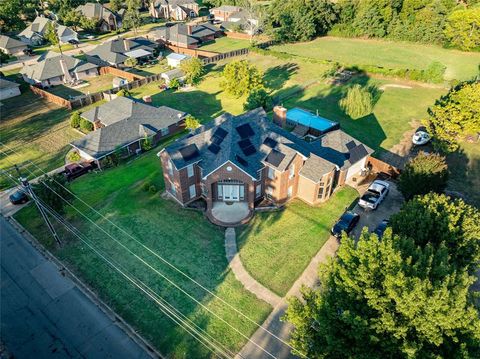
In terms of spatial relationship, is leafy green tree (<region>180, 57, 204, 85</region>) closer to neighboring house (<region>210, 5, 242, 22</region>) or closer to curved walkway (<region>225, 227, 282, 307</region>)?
curved walkway (<region>225, 227, 282, 307</region>)

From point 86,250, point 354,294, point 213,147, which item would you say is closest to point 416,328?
point 354,294

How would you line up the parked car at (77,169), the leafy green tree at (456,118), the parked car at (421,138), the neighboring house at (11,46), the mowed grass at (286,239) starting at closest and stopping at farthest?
1. the mowed grass at (286,239)
2. the parked car at (77,169)
3. the leafy green tree at (456,118)
4. the parked car at (421,138)
5. the neighboring house at (11,46)

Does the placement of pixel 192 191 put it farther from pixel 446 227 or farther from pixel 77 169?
pixel 446 227

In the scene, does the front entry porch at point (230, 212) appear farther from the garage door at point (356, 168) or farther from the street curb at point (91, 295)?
the garage door at point (356, 168)

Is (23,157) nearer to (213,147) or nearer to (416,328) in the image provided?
(213,147)

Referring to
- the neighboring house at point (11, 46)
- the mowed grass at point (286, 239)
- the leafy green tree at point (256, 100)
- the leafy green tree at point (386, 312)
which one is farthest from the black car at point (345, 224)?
the neighboring house at point (11, 46)

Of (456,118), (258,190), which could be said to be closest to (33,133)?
(258,190)
